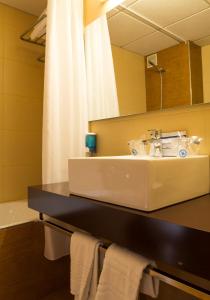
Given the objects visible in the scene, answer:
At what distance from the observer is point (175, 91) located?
1.02 m

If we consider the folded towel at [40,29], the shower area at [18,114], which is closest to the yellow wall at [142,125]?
the folded towel at [40,29]

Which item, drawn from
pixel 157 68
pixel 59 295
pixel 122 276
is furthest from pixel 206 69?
pixel 59 295

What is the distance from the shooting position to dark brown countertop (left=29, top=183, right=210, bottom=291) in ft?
1.56

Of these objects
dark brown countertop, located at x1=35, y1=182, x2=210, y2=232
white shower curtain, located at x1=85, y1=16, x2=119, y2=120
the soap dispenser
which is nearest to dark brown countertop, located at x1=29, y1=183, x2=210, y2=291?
dark brown countertop, located at x1=35, y1=182, x2=210, y2=232

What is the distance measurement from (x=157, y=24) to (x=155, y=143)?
0.58 meters

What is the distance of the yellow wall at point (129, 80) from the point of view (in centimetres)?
116

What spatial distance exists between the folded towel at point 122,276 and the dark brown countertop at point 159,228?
0.06m

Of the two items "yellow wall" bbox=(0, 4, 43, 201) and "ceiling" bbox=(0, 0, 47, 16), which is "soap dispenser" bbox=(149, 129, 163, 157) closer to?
"yellow wall" bbox=(0, 4, 43, 201)

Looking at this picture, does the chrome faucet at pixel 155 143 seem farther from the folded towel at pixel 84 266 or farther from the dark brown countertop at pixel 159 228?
the folded towel at pixel 84 266

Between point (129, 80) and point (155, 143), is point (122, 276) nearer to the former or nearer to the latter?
point (155, 143)

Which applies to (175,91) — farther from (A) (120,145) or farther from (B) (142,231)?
(B) (142,231)

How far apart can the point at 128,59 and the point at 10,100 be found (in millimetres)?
1256

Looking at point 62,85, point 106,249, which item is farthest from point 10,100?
point 106,249

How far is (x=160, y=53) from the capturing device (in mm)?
1103
